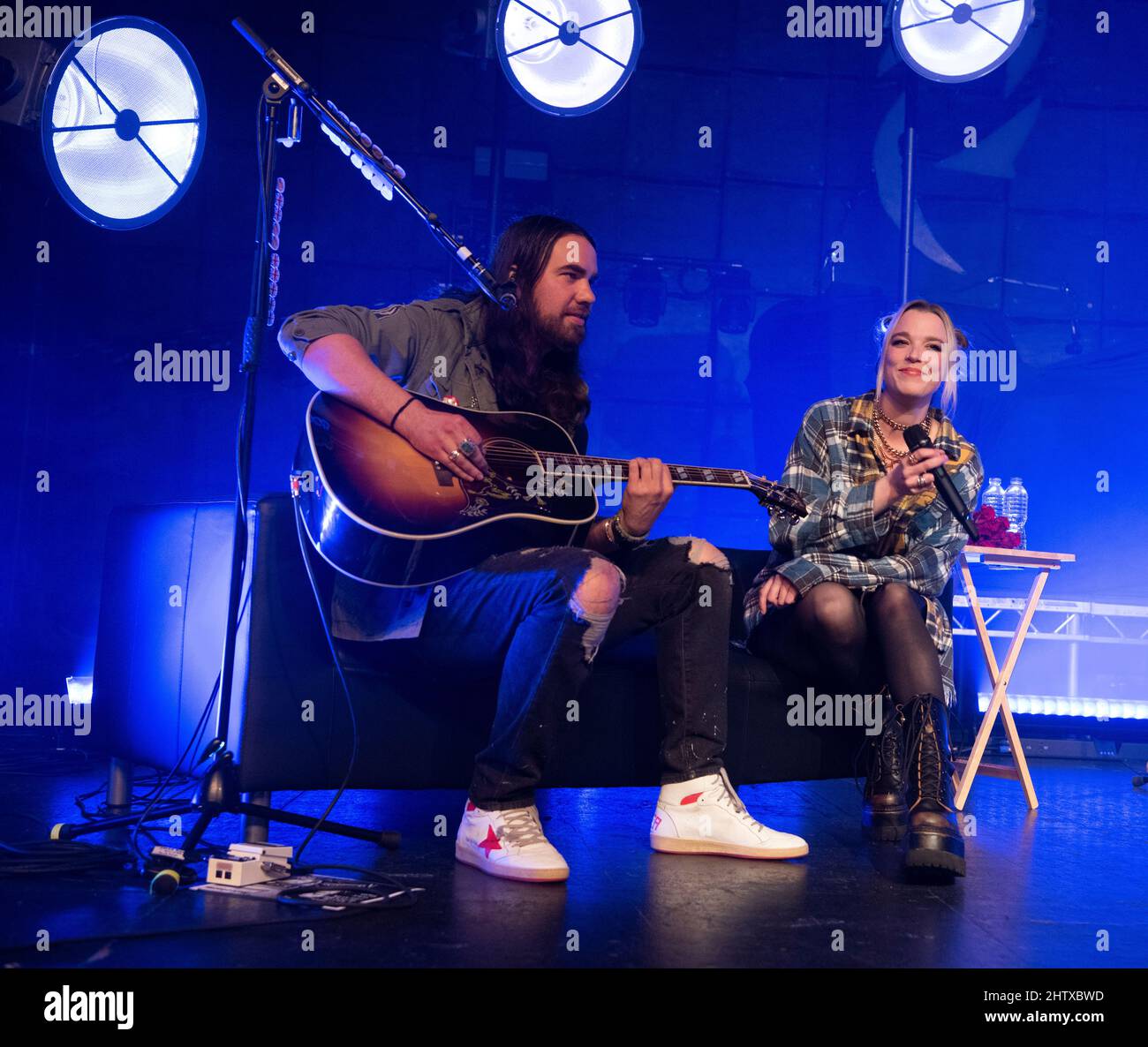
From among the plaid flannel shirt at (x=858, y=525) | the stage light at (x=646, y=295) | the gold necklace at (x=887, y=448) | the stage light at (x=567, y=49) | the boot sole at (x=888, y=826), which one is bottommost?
the boot sole at (x=888, y=826)

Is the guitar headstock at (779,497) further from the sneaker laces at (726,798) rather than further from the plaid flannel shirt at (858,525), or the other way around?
the sneaker laces at (726,798)

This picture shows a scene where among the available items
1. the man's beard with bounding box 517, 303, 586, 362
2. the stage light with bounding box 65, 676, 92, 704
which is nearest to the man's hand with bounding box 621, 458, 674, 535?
the man's beard with bounding box 517, 303, 586, 362

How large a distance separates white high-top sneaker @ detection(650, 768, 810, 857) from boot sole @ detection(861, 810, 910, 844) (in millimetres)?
322

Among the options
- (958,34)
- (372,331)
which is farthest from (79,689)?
(958,34)

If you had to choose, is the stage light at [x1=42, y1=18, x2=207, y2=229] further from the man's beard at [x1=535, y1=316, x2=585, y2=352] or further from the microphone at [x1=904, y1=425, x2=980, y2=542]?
the microphone at [x1=904, y1=425, x2=980, y2=542]

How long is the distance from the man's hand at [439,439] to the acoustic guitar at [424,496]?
0.02m

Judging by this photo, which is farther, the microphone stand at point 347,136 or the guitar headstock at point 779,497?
the guitar headstock at point 779,497

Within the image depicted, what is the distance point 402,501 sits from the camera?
1.95 meters

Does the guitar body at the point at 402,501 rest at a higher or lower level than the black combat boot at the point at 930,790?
higher

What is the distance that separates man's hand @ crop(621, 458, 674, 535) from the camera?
6.91 ft

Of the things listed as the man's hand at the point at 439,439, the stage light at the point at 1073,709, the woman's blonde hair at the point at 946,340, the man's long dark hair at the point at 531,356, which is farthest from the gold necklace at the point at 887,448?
the stage light at the point at 1073,709

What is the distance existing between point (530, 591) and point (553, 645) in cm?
10

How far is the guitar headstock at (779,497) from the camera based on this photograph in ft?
7.71
